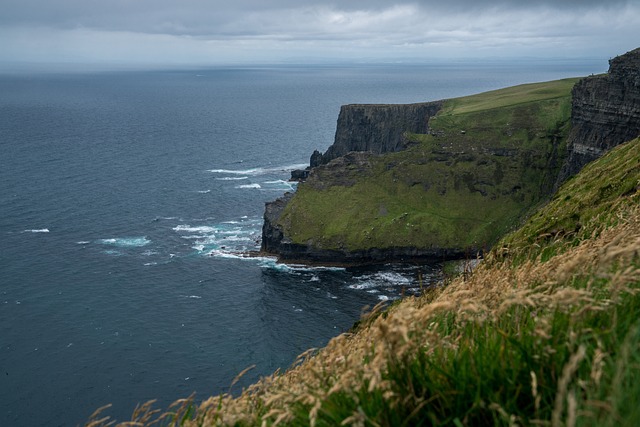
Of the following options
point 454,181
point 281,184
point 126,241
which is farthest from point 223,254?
point 281,184

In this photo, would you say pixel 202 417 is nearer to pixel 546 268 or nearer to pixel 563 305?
pixel 563 305

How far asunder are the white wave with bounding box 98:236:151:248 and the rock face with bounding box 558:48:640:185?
72.4m

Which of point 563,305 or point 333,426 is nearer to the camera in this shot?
point 333,426

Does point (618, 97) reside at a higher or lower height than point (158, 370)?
higher

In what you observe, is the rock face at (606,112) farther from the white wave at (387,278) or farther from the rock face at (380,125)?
the rock face at (380,125)

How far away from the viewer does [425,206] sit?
12181 cm

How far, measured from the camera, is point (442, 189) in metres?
126

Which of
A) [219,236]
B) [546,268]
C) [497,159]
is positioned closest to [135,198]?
[219,236]

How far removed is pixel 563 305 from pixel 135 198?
13784 centimetres

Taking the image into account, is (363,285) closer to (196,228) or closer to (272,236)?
(272,236)

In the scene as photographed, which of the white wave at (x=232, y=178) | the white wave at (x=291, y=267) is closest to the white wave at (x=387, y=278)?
the white wave at (x=291, y=267)

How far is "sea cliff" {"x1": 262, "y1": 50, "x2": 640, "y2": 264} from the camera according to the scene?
4213 inches

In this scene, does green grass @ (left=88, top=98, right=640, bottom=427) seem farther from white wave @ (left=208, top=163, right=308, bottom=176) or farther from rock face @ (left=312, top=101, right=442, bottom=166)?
white wave @ (left=208, top=163, right=308, bottom=176)

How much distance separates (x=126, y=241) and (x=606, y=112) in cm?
8105
